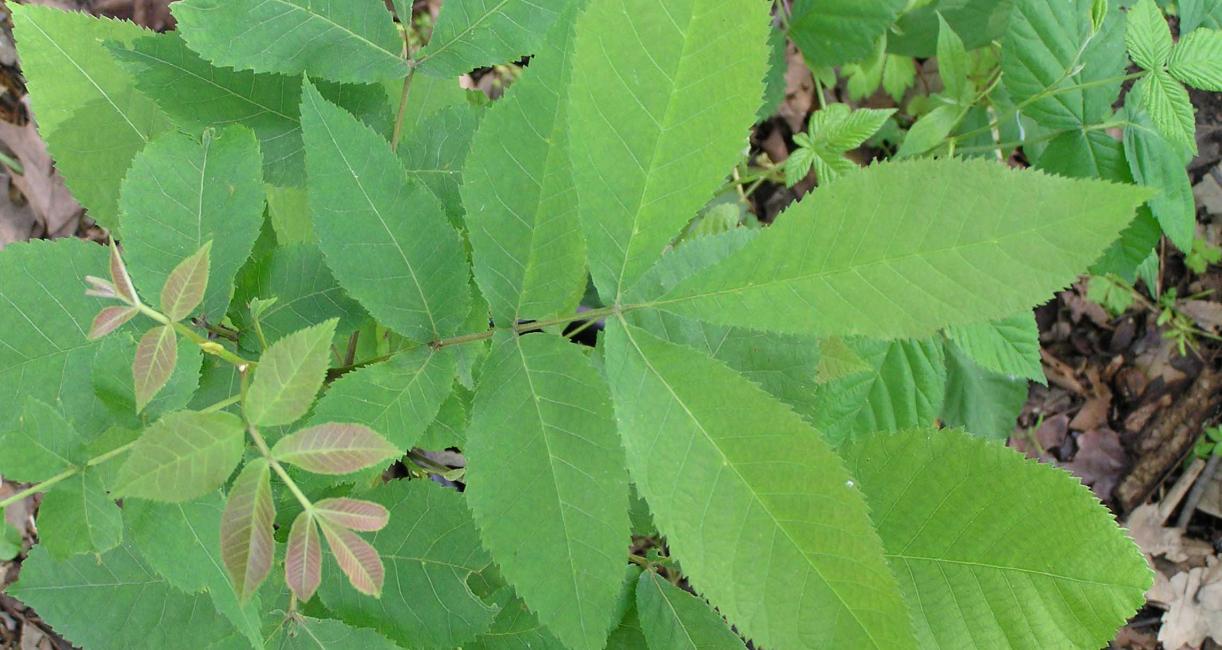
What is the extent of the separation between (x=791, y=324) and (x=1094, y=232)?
25 cm

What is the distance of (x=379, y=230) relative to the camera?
935 mm

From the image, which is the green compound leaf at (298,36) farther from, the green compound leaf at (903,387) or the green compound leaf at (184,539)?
the green compound leaf at (903,387)

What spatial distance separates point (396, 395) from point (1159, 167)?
168 centimetres

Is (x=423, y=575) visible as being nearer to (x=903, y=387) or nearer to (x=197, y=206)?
(x=197, y=206)

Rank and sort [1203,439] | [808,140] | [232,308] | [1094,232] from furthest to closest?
[1203,439] → [808,140] → [232,308] → [1094,232]

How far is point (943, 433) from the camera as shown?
107 centimetres

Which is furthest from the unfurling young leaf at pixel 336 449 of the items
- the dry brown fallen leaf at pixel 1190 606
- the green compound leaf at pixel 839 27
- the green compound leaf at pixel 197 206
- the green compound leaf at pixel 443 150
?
the dry brown fallen leaf at pixel 1190 606

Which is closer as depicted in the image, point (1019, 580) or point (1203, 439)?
point (1019, 580)

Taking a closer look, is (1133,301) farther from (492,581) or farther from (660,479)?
(660,479)

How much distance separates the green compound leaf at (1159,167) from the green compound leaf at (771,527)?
4.74 feet

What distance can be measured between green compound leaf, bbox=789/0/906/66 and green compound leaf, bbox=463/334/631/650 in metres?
1.65

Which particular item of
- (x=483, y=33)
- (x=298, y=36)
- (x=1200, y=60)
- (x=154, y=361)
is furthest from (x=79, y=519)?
(x=1200, y=60)

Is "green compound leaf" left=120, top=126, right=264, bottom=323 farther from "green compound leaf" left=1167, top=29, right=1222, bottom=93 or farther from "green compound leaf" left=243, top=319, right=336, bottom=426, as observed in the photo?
"green compound leaf" left=1167, top=29, right=1222, bottom=93

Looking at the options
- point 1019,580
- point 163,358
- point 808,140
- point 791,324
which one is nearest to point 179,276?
point 163,358
